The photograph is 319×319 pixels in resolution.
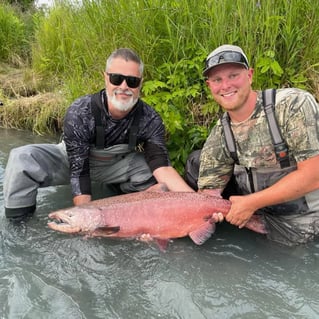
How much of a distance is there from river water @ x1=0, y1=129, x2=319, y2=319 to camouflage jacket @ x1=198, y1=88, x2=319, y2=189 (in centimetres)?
61

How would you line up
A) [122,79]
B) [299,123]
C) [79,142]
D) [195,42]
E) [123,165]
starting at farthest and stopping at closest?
[195,42] < [123,165] < [79,142] < [122,79] < [299,123]

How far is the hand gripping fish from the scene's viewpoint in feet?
10.8

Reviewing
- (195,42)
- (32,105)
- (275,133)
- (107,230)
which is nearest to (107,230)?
(107,230)

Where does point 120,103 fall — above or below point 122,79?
below

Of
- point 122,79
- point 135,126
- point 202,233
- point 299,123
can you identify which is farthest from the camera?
point 135,126

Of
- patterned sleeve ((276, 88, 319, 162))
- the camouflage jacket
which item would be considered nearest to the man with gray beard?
the camouflage jacket

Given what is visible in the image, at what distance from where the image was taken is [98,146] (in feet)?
13.5

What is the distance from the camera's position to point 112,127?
4035 mm

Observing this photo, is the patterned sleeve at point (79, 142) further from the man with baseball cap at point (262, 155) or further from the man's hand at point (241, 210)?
the man's hand at point (241, 210)

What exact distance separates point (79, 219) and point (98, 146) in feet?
3.29

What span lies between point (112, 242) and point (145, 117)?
1258 mm

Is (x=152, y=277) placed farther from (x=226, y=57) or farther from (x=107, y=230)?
(x=226, y=57)

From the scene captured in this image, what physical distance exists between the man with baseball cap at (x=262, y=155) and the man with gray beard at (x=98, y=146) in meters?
0.55

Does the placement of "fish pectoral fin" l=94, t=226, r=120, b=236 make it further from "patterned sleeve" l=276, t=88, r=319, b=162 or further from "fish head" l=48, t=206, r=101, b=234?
"patterned sleeve" l=276, t=88, r=319, b=162
